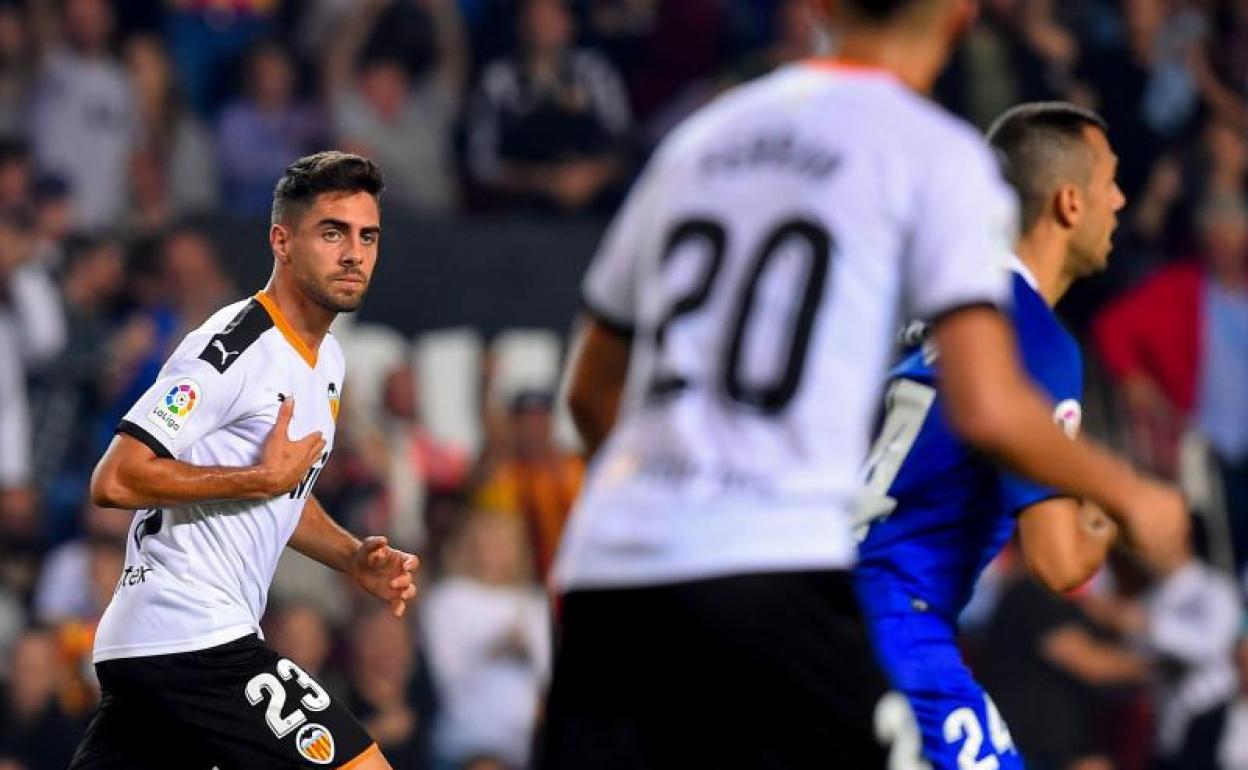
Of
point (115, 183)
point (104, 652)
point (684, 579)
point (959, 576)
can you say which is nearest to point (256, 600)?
point (104, 652)

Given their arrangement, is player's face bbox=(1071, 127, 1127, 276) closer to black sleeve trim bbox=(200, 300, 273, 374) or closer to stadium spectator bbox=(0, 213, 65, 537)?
black sleeve trim bbox=(200, 300, 273, 374)

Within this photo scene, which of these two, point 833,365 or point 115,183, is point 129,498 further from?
point 115,183

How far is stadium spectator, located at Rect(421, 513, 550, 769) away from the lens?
11.8 m

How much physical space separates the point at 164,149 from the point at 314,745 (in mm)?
8262

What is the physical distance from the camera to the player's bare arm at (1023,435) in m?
3.57

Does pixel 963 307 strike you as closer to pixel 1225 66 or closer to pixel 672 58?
pixel 672 58

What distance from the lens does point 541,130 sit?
1409 cm

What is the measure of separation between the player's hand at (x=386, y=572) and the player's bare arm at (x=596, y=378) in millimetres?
1718

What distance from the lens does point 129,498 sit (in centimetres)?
577

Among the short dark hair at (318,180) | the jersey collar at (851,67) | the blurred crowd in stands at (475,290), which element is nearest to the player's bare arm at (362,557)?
the short dark hair at (318,180)

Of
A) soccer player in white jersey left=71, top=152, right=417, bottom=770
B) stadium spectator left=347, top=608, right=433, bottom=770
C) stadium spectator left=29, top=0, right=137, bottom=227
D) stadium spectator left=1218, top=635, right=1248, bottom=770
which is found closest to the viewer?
soccer player in white jersey left=71, top=152, right=417, bottom=770

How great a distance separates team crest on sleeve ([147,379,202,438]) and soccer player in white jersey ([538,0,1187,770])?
7.47ft

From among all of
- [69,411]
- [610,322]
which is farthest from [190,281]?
[610,322]

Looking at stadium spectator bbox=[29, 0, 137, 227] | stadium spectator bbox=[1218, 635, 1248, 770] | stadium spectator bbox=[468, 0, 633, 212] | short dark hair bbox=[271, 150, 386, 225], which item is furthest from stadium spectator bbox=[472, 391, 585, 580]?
short dark hair bbox=[271, 150, 386, 225]
